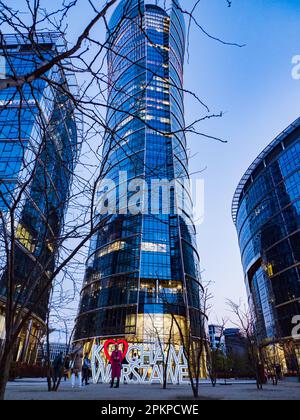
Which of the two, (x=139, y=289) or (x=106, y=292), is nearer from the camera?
(x=139, y=289)

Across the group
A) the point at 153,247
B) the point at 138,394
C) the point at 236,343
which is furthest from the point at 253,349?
the point at 236,343

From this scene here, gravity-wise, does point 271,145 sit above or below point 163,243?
above

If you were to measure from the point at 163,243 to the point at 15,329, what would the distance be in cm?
4840

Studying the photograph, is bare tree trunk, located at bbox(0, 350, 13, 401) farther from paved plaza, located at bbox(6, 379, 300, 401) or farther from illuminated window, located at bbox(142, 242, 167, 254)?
illuminated window, located at bbox(142, 242, 167, 254)

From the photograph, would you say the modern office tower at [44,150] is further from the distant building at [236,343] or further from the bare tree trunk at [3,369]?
the distant building at [236,343]

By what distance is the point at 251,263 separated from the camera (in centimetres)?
5922

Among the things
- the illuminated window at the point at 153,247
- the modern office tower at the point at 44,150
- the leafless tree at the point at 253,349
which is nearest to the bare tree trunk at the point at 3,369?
the modern office tower at the point at 44,150

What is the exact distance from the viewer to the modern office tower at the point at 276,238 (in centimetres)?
4459

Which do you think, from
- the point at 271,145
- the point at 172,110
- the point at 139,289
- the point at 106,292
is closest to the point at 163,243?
the point at 139,289

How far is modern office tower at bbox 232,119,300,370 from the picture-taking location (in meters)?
44.6

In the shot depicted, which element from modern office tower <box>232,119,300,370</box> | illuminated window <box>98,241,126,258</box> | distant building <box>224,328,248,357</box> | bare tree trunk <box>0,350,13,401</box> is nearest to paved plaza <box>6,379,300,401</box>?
bare tree trunk <box>0,350,13,401</box>

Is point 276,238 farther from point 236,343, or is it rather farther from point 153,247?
point 236,343
